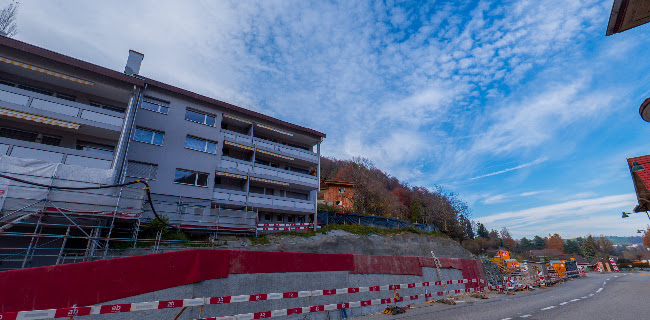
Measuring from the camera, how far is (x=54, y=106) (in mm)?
15164

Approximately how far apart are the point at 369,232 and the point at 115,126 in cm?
2081

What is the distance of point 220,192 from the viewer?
841 inches

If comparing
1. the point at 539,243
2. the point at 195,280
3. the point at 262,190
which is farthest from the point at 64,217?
the point at 539,243

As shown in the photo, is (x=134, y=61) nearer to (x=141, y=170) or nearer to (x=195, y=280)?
(x=141, y=170)

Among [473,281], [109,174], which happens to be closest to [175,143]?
[109,174]

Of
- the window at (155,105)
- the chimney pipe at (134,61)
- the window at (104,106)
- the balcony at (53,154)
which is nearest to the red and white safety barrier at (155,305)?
the balcony at (53,154)

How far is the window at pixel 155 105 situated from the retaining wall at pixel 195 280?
59.2 feet

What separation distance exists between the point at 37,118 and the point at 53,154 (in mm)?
2295

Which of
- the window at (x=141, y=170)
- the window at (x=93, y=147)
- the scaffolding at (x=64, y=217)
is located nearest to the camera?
the scaffolding at (x=64, y=217)

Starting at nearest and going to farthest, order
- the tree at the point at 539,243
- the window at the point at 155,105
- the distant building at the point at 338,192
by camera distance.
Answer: the window at the point at 155,105 < the distant building at the point at 338,192 < the tree at the point at 539,243

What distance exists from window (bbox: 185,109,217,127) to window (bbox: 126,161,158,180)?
4.97 meters

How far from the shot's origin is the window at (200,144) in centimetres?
2144

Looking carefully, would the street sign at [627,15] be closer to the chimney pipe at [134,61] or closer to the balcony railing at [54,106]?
the balcony railing at [54,106]

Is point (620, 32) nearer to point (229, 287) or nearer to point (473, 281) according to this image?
point (229, 287)
